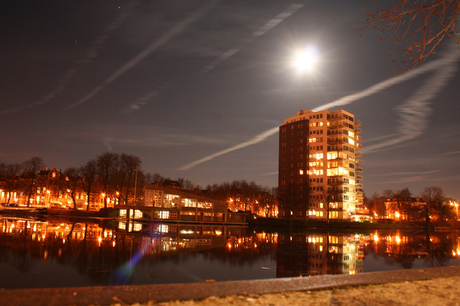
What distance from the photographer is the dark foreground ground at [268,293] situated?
8.20 meters

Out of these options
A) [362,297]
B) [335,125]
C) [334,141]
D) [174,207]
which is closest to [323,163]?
[334,141]

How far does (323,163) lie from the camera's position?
121438 millimetres

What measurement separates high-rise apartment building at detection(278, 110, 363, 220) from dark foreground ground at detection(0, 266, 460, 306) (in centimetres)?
10081

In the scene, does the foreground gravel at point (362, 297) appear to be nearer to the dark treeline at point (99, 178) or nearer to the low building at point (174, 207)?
the low building at point (174, 207)

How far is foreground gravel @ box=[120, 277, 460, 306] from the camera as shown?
340 inches

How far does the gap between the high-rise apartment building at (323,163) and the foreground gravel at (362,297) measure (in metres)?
101

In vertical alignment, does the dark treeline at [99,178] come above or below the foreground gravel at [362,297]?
above

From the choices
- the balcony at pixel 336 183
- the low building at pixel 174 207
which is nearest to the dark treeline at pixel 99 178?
the low building at pixel 174 207

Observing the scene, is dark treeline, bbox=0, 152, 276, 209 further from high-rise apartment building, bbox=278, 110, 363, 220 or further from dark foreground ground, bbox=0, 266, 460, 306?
dark foreground ground, bbox=0, 266, 460, 306

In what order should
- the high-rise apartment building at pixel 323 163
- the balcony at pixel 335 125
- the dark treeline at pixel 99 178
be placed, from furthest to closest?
1. the balcony at pixel 335 125
2. the high-rise apartment building at pixel 323 163
3. the dark treeline at pixel 99 178

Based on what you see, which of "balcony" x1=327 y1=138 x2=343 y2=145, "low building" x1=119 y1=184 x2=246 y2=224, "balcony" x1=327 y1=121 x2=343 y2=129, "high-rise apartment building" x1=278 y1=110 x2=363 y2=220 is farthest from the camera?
"balcony" x1=327 y1=121 x2=343 y2=129

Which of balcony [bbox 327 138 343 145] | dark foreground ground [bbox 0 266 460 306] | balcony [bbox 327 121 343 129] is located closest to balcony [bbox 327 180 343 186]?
balcony [bbox 327 138 343 145]

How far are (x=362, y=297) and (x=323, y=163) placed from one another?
4562 inches

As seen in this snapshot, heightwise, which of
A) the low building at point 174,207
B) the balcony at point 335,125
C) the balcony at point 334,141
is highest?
the balcony at point 335,125
